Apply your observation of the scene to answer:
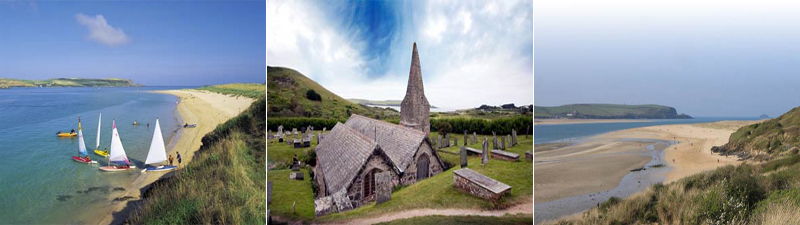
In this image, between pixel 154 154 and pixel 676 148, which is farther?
pixel 676 148

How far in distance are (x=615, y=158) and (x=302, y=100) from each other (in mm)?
5436

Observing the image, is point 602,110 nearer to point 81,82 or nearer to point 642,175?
point 642,175

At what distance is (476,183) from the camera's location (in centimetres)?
398

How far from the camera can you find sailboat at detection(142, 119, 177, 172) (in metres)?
3.93

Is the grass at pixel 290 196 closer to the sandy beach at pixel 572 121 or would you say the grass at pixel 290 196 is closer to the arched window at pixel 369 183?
the arched window at pixel 369 183

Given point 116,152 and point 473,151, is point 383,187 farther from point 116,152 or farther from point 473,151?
point 116,152

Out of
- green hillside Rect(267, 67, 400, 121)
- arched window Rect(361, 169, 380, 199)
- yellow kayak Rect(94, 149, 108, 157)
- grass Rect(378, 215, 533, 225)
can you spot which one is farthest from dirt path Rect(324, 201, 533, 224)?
yellow kayak Rect(94, 149, 108, 157)

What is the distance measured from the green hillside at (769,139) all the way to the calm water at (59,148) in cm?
959

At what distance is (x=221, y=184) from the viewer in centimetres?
392

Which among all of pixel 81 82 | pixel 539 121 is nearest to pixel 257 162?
pixel 81 82

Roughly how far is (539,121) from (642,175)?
88.2 inches

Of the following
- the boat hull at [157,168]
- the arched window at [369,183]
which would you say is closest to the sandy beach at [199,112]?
the boat hull at [157,168]

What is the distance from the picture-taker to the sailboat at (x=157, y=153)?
393 centimetres

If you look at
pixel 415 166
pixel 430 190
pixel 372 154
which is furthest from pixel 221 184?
pixel 430 190
